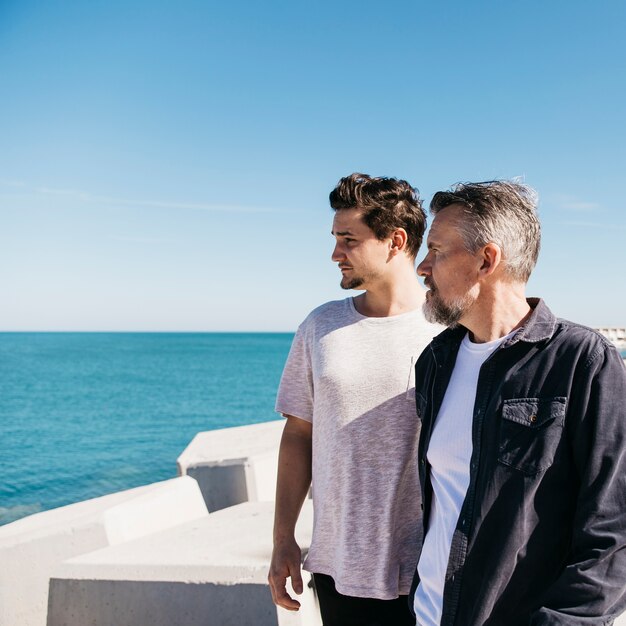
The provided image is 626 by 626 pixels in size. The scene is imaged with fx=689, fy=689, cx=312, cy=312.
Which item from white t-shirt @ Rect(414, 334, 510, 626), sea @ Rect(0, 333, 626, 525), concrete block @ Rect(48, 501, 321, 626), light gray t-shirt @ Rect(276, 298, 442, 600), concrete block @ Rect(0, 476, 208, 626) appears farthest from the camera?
sea @ Rect(0, 333, 626, 525)

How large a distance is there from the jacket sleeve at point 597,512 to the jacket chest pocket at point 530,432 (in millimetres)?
44

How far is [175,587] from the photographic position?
371cm

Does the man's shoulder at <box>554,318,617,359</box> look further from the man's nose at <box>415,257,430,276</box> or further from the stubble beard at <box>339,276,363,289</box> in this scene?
the stubble beard at <box>339,276,363,289</box>

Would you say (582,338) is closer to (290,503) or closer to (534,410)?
(534,410)

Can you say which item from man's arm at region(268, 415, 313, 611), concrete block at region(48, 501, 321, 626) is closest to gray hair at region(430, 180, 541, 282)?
man's arm at region(268, 415, 313, 611)

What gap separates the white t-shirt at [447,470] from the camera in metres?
1.92

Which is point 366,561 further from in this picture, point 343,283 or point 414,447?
point 343,283

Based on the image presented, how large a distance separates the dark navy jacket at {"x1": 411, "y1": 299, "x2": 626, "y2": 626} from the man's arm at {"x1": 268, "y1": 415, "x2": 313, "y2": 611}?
3.07ft

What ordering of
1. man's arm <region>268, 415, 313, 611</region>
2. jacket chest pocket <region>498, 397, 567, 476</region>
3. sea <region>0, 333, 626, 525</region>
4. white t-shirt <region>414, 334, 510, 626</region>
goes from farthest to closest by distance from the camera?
1. sea <region>0, 333, 626, 525</region>
2. man's arm <region>268, 415, 313, 611</region>
3. white t-shirt <region>414, 334, 510, 626</region>
4. jacket chest pocket <region>498, 397, 567, 476</region>

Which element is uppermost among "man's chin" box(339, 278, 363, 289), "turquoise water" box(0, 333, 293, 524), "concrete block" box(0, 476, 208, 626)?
"man's chin" box(339, 278, 363, 289)

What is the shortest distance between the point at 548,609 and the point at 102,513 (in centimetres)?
443

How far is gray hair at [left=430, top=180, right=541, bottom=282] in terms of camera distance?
6.44 feet

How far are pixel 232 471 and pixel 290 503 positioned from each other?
4226 mm

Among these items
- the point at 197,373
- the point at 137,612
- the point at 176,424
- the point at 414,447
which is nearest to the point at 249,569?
the point at 137,612
